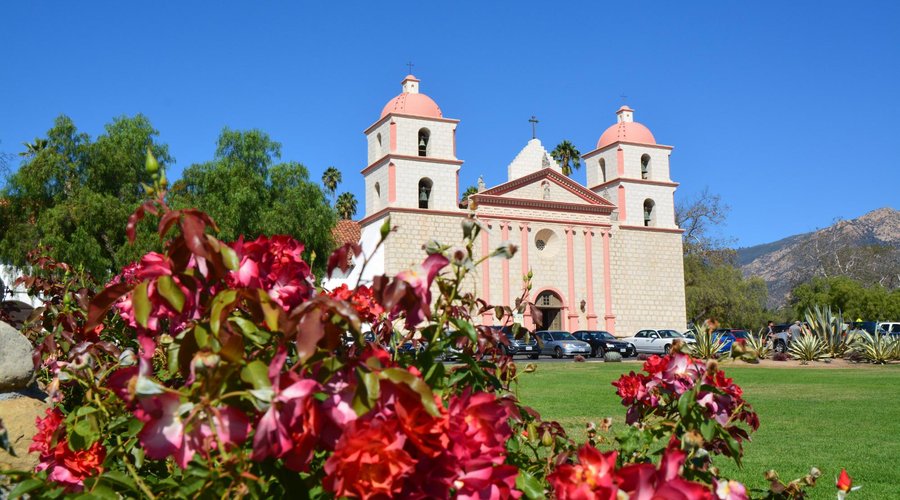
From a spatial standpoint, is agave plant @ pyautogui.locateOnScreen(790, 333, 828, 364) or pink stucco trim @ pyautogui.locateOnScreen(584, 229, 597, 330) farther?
pink stucco trim @ pyautogui.locateOnScreen(584, 229, 597, 330)

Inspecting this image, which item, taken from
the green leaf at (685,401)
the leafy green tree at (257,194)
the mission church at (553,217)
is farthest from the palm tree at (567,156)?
the green leaf at (685,401)

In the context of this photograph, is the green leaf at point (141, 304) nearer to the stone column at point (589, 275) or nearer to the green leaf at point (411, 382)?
the green leaf at point (411, 382)

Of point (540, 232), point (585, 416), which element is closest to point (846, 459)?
point (585, 416)

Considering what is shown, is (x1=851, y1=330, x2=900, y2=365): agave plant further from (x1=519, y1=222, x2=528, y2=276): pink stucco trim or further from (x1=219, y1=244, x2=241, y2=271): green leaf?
(x1=219, y1=244, x2=241, y2=271): green leaf

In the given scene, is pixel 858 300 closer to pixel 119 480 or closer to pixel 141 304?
pixel 119 480

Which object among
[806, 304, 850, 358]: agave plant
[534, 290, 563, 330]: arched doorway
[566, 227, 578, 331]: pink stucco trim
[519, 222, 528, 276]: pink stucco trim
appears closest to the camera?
[806, 304, 850, 358]: agave plant

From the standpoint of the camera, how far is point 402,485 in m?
1.35

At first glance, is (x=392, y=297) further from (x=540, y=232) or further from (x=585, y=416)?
(x=540, y=232)

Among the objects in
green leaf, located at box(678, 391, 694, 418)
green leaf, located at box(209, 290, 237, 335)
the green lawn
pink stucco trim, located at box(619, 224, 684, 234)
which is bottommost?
the green lawn

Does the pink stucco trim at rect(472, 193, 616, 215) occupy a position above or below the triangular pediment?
below

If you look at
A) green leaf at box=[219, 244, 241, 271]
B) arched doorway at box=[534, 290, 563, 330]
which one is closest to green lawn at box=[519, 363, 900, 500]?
green leaf at box=[219, 244, 241, 271]

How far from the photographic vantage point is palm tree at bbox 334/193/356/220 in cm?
5869

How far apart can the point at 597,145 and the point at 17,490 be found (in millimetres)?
43766

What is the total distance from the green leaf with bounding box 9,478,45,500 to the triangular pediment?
1473 inches
